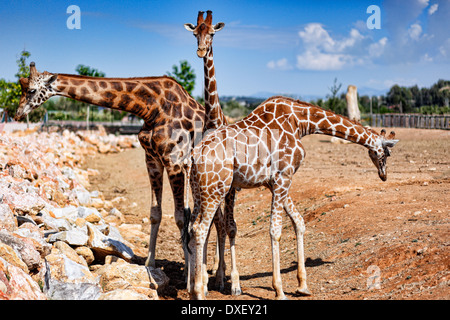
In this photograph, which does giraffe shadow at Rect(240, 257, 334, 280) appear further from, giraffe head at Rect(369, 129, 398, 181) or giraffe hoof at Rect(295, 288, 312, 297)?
giraffe head at Rect(369, 129, 398, 181)

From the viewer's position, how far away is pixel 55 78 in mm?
7820

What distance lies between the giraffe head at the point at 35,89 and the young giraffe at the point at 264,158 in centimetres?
273

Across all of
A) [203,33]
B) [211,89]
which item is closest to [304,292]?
[211,89]

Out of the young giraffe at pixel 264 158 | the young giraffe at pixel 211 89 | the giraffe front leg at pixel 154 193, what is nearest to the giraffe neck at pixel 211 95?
the young giraffe at pixel 211 89

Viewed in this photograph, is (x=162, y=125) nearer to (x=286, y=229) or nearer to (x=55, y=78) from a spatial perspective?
(x=55, y=78)

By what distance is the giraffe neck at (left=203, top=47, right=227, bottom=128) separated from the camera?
25.4 feet

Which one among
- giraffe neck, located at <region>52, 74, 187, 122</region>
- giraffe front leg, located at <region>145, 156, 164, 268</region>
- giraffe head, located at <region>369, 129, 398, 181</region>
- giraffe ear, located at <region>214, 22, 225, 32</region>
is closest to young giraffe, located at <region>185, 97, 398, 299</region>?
giraffe head, located at <region>369, 129, 398, 181</region>

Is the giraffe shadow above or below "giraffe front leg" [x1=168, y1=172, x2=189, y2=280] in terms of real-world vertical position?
below

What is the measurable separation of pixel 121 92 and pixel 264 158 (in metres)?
2.90

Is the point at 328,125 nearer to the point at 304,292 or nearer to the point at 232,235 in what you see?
the point at 232,235

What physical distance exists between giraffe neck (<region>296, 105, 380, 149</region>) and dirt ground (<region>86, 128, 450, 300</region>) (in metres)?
1.89

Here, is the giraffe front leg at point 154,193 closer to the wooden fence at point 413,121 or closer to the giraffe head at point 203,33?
the giraffe head at point 203,33

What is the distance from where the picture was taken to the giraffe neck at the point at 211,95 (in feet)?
25.4
